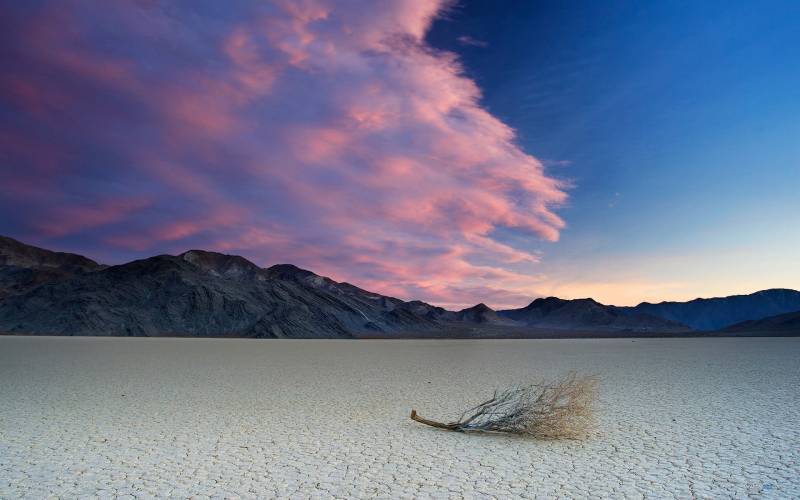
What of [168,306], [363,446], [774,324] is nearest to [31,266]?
[168,306]

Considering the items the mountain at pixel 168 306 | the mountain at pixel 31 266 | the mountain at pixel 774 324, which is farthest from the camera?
the mountain at pixel 31 266

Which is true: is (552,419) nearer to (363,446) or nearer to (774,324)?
(363,446)

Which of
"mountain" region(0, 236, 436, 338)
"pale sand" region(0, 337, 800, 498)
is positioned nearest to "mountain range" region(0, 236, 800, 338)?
"mountain" region(0, 236, 436, 338)

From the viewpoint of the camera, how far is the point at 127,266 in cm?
11356

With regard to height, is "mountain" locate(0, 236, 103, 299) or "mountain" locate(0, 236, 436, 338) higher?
"mountain" locate(0, 236, 103, 299)

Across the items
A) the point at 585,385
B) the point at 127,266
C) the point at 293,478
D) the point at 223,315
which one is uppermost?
the point at 127,266

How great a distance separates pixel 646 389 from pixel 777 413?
13.9 ft

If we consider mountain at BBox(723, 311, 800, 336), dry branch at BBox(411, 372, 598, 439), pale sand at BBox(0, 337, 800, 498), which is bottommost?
pale sand at BBox(0, 337, 800, 498)

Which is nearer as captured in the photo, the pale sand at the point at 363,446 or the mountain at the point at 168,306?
the pale sand at the point at 363,446

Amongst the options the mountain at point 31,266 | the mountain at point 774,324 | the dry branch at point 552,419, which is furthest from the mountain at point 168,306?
the dry branch at point 552,419

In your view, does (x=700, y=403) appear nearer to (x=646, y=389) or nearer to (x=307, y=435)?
(x=646, y=389)

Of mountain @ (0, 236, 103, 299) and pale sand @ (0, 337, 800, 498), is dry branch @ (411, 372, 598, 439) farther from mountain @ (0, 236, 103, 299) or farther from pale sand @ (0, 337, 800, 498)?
mountain @ (0, 236, 103, 299)

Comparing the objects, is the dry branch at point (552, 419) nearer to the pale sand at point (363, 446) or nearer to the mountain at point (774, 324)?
the pale sand at point (363, 446)

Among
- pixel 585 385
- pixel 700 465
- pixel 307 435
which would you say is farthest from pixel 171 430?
pixel 700 465
